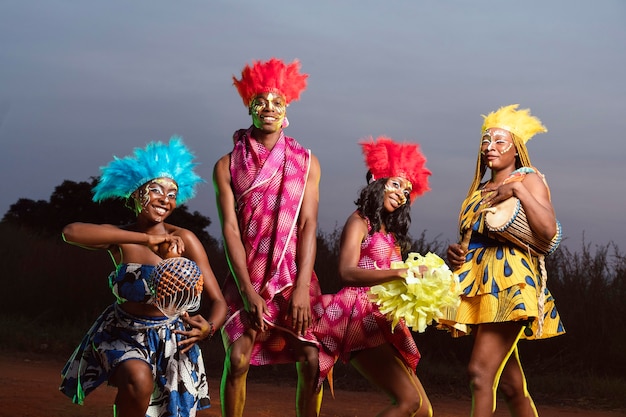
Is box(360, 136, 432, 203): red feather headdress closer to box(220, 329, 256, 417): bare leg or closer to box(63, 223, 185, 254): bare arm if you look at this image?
box(220, 329, 256, 417): bare leg

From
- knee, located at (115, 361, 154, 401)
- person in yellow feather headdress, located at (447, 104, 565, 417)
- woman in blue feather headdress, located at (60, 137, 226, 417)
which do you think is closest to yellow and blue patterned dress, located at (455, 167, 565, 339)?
person in yellow feather headdress, located at (447, 104, 565, 417)

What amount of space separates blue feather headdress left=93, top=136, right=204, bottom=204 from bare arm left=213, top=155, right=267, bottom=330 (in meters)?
0.50

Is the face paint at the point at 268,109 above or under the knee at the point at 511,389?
above

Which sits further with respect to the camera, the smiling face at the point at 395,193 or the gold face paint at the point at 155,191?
the smiling face at the point at 395,193

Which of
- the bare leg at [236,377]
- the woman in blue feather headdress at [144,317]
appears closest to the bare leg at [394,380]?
the bare leg at [236,377]

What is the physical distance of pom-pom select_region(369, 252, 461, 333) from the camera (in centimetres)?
466

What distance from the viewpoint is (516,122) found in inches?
209

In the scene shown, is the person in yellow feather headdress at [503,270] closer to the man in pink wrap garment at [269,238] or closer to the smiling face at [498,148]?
the smiling face at [498,148]

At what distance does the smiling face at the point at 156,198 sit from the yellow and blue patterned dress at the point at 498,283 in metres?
1.70

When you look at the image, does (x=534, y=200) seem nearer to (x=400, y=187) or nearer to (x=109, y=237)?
(x=400, y=187)

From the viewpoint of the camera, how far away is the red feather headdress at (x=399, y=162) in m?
5.29

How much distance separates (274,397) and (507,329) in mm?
4359

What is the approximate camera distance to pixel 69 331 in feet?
41.3

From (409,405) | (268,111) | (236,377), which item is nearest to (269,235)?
(268,111)
